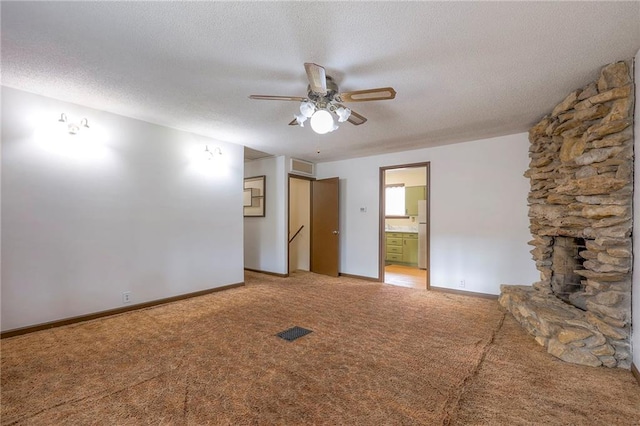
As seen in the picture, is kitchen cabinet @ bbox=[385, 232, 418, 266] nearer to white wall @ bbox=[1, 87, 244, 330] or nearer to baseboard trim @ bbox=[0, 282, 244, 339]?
white wall @ bbox=[1, 87, 244, 330]

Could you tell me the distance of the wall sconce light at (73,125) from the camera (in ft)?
10.2

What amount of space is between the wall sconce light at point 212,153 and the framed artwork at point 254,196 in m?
1.57

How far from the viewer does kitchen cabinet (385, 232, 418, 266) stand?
7.21 meters

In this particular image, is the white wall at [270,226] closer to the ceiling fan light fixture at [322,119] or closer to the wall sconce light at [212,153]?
the wall sconce light at [212,153]

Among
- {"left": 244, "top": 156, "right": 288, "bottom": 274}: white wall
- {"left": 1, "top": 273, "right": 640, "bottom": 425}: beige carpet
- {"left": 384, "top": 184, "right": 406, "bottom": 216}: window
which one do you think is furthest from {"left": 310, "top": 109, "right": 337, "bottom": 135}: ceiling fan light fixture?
{"left": 384, "top": 184, "right": 406, "bottom": 216}: window

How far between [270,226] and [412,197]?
3.80 meters

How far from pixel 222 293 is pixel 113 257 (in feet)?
5.34

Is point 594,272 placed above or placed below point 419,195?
below

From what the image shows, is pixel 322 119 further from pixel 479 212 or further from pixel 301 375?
pixel 479 212

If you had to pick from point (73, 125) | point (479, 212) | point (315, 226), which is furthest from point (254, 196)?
point (479, 212)

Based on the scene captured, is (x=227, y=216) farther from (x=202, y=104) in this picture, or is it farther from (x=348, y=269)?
(x=348, y=269)

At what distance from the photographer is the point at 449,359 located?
2488mm

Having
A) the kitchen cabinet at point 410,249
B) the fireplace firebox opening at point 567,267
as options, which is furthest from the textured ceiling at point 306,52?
the kitchen cabinet at point 410,249

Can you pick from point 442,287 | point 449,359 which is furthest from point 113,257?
point 442,287
